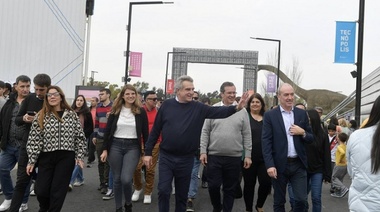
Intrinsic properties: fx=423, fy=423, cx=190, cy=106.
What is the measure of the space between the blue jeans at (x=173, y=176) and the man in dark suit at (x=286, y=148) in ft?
3.29

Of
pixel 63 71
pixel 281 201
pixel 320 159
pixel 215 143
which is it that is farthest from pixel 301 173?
pixel 63 71

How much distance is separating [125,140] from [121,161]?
0.30 m

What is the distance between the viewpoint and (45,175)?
496cm

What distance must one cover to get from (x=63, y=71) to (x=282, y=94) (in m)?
10.3

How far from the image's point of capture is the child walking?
8461 millimetres

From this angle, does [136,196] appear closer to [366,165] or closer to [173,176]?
[173,176]

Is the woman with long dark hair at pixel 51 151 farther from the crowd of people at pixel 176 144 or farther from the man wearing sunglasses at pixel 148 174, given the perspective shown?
the man wearing sunglasses at pixel 148 174

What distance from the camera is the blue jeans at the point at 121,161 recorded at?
596 centimetres

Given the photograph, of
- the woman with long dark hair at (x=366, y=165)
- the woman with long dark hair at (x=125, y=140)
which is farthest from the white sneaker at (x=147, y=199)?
the woman with long dark hair at (x=366, y=165)

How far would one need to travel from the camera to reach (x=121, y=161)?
6.03m

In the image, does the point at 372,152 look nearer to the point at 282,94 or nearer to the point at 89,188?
the point at 282,94

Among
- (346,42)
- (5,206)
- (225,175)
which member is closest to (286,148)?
(225,175)

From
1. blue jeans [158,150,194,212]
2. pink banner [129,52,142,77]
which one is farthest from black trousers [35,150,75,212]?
pink banner [129,52,142,77]

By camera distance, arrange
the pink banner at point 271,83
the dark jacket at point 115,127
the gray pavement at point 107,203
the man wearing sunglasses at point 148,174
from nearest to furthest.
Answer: the dark jacket at point 115,127 → the gray pavement at point 107,203 → the man wearing sunglasses at point 148,174 → the pink banner at point 271,83
